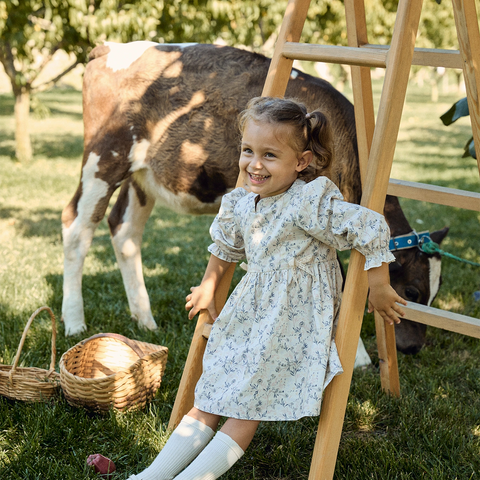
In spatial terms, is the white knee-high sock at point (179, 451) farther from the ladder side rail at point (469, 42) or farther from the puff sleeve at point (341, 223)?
the ladder side rail at point (469, 42)

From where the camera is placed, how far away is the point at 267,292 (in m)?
2.29

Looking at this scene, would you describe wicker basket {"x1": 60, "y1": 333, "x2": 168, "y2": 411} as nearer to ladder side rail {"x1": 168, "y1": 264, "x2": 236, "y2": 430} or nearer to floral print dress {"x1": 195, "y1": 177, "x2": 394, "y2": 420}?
ladder side rail {"x1": 168, "y1": 264, "x2": 236, "y2": 430}

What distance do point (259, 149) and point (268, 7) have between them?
980cm

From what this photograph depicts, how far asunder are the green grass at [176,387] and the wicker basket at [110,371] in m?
0.08

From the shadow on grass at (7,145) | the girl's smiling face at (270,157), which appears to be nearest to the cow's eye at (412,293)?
the girl's smiling face at (270,157)

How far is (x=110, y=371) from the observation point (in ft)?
10.4

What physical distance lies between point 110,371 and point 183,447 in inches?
40.5

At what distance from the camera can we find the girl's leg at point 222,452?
7.07 feet

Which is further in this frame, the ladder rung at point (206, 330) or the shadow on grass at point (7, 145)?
the shadow on grass at point (7, 145)

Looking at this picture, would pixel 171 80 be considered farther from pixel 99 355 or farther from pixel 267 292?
pixel 267 292

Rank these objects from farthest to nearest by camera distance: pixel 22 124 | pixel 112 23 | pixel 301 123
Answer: pixel 22 124
pixel 112 23
pixel 301 123

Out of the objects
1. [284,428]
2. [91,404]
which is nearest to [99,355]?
[91,404]

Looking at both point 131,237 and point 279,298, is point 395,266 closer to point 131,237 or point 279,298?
point 279,298

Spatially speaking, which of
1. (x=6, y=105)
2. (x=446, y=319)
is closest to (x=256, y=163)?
(x=446, y=319)
